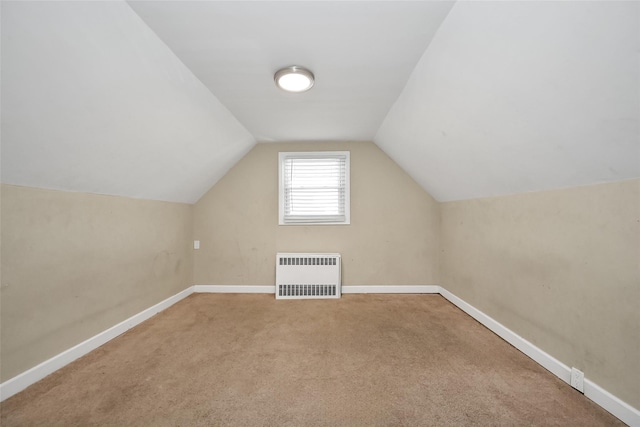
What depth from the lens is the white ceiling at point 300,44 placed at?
1.40 metres

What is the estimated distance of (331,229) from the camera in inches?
148

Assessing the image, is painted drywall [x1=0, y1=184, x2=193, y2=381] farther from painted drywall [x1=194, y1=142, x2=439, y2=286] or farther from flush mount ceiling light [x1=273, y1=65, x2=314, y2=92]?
flush mount ceiling light [x1=273, y1=65, x2=314, y2=92]

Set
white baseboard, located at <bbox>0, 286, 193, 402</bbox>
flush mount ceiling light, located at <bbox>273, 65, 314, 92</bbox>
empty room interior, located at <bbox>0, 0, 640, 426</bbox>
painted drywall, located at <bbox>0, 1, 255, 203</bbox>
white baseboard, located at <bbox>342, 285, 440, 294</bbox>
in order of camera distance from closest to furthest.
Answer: painted drywall, located at <bbox>0, 1, 255, 203</bbox>, empty room interior, located at <bbox>0, 0, 640, 426</bbox>, white baseboard, located at <bbox>0, 286, 193, 402</bbox>, flush mount ceiling light, located at <bbox>273, 65, 314, 92</bbox>, white baseboard, located at <bbox>342, 285, 440, 294</bbox>

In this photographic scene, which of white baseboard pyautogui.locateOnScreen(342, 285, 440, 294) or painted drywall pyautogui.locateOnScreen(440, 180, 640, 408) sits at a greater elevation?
painted drywall pyautogui.locateOnScreen(440, 180, 640, 408)

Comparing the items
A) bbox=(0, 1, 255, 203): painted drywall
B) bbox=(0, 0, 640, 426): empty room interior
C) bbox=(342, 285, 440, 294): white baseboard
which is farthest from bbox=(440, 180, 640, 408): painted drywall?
bbox=(0, 1, 255, 203): painted drywall

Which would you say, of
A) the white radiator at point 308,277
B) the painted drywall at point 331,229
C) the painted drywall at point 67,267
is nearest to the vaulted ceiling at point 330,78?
the painted drywall at point 67,267

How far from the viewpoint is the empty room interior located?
1.32m

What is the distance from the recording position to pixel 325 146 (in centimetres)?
378

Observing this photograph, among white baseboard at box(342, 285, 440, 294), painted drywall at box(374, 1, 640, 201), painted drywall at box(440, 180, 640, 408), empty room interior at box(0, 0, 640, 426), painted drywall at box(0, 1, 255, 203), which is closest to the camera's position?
painted drywall at box(374, 1, 640, 201)

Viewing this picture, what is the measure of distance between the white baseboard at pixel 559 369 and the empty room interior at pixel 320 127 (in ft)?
0.04

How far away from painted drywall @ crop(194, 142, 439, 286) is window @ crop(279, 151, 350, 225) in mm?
139

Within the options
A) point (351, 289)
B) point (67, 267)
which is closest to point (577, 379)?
point (351, 289)

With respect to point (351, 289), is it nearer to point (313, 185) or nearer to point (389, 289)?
point (389, 289)

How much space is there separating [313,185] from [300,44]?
2.25 metres
